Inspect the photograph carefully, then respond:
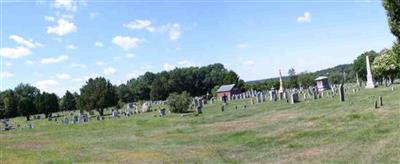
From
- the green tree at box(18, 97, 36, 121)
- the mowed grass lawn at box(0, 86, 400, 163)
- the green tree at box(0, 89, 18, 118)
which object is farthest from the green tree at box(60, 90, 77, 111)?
the mowed grass lawn at box(0, 86, 400, 163)

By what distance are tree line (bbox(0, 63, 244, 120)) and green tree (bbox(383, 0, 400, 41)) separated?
2394 inches

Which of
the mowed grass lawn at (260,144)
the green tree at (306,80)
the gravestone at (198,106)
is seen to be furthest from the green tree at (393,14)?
the green tree at (306,80)

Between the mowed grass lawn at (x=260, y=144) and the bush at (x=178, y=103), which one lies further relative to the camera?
the bush at (x=178, y=103)

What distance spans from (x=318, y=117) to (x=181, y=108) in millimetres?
28528

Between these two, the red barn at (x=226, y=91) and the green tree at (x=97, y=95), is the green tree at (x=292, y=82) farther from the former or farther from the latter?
the green tree at (x=97, y=95)

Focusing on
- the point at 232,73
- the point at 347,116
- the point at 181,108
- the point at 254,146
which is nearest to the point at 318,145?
the point at 254,146

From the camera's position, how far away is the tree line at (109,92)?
80062mm

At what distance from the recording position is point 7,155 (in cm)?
2989

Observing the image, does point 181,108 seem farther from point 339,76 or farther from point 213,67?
point 213,67

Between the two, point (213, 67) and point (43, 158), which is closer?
point (43, 158)

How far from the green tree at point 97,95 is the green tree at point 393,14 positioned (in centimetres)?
6081

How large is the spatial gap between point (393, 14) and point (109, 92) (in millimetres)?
62517

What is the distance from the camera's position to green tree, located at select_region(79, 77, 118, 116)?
78.8 m

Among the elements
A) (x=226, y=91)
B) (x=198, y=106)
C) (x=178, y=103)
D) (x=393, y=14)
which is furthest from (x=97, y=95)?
(x=393, y=14)
